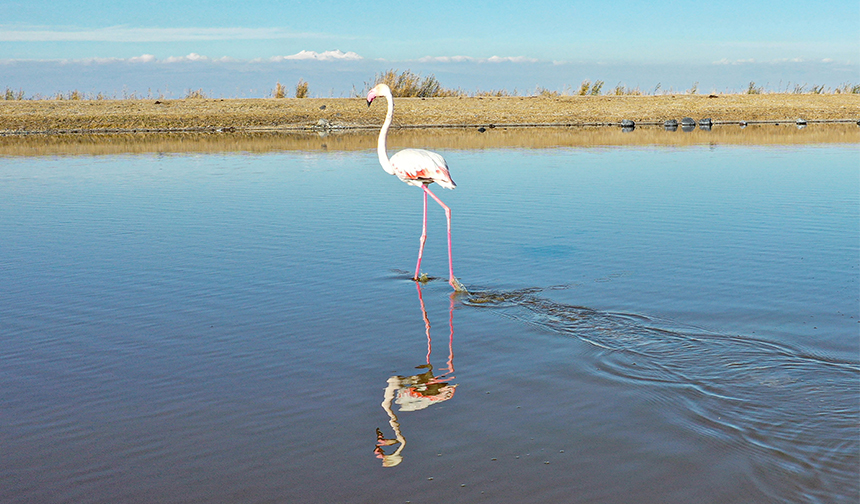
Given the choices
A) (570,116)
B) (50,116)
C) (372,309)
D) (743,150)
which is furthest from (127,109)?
(372,309)

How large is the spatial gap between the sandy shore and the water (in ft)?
124

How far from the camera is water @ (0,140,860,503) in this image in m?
4.91

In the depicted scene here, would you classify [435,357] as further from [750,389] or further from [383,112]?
[383,112]

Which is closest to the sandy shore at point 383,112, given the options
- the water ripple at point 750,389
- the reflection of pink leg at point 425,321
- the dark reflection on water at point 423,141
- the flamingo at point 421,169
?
the dark reflection on water at point 423,141

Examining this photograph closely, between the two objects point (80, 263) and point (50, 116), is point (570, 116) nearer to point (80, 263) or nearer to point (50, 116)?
point (50, 116)

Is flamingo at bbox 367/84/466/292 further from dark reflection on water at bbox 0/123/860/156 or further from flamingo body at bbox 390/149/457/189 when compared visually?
dark reflection on water at bbox 0/123/860/156

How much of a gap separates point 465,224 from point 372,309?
219 inches

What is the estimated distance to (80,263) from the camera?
11203 mm

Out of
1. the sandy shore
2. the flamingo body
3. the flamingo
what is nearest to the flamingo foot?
the flamingo

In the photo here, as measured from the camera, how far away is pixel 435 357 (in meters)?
7.13

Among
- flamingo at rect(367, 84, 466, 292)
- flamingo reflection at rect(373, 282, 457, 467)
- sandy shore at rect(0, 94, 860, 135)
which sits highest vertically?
sandy shore at rect(0, 94, 860, 135)

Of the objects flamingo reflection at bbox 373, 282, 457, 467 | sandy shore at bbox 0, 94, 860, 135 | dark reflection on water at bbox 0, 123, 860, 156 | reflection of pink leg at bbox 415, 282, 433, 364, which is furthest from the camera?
sandy shore at bbox 0, 94, 860, 135

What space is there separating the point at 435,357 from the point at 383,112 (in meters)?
46.5

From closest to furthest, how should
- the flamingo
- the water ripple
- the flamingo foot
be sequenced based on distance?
1. the water ripple
2. the flamingo foot
3. the flamingo
